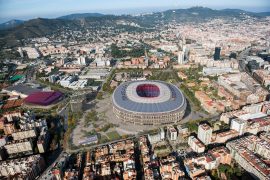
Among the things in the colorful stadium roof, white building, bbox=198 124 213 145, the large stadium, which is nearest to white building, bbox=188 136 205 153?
white building, bbox=198 124 213 145

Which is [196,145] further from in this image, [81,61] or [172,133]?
[81,61]

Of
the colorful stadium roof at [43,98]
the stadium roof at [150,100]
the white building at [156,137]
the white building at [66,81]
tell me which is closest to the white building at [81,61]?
the white building at [66,81]

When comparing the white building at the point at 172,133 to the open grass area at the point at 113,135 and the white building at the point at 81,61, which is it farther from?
the white building at the point at 81,61

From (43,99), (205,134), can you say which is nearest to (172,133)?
(205,134)

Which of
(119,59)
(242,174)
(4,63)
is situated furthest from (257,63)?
(4,63)

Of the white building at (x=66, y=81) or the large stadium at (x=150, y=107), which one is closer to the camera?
the large stadium at (x=150, y=107)

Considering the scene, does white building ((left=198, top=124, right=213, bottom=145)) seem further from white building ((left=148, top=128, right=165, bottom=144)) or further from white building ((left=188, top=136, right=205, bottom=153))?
white building ((left=148, top=128, right=165, bottom=144))
